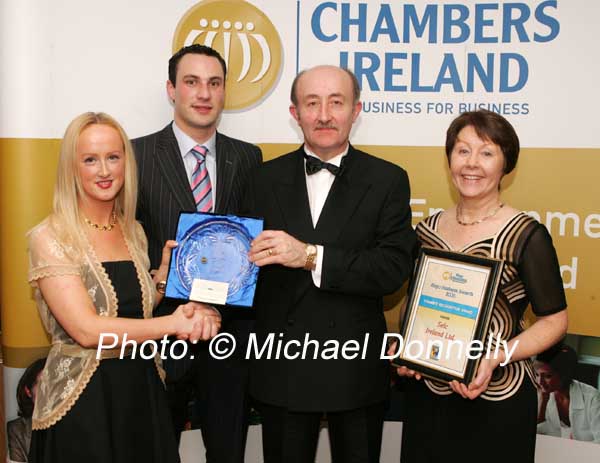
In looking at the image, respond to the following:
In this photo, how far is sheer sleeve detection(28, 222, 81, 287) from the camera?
2254 mm

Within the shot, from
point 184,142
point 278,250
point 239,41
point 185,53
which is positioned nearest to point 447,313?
point 278,250

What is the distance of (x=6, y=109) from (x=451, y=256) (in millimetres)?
2577

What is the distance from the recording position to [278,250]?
96.0 inches

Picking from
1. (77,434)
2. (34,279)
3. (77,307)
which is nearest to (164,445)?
(77,434)

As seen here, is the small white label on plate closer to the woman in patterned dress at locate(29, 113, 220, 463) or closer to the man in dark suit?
the woman in patterned dress at locate(29, 113, 220, 463)

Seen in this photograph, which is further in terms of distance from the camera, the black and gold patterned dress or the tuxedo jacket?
the tuxedo jacket

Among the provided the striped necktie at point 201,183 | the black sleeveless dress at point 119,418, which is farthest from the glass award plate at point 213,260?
the striped necktie at point 201,183

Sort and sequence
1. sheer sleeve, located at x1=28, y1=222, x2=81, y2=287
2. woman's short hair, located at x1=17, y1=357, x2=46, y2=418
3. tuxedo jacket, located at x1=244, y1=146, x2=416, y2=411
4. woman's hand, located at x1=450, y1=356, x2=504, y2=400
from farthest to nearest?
woman's short hair, located at x1=17, y1=357, x2=46, y2=418 → tuxedo jacket, located at x1=244, y1=146, x2=416, y2=411 → woman's hand, located at x1=450, y1=356, x2=504, y2=400 → sheer sleeve, located at x1=28, y1=222, x2=81, y2=287

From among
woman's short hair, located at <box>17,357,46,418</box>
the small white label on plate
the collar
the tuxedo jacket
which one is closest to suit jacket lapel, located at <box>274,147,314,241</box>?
the tuxedo jacket

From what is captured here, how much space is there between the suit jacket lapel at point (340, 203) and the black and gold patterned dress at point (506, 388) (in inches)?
15.8

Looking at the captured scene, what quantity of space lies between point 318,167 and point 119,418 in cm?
133

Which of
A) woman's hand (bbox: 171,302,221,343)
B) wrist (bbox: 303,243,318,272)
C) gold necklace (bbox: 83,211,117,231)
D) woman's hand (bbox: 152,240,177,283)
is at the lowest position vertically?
woman's hand (bbox: 171,302,221,343)

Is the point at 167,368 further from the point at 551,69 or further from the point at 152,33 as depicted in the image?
the point at 551,69

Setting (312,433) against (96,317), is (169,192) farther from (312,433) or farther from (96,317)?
(312,433)
